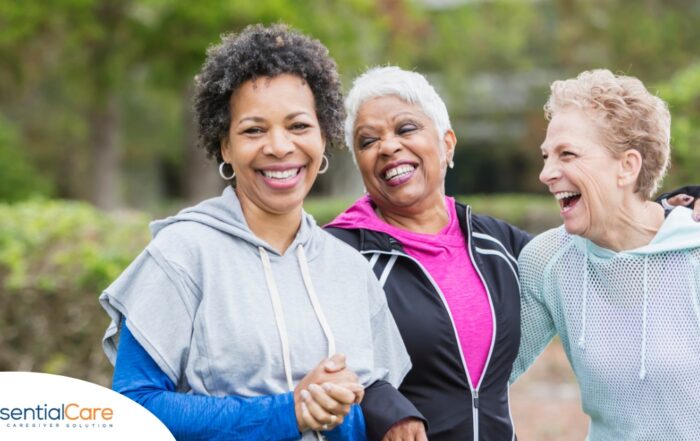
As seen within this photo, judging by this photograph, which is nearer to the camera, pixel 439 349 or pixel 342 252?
pixel 342 252

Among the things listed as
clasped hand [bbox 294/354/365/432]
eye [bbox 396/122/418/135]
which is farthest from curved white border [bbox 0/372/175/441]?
eye [bbox 396/122/418/135]

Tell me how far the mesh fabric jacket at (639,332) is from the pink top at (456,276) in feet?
0.97

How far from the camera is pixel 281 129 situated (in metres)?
2.76

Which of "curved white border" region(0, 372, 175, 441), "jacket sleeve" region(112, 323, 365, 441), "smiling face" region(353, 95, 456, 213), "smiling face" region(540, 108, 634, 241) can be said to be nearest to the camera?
"curved white border" region(0, 372, 175, 441)

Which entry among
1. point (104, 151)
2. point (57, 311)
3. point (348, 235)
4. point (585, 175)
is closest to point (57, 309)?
point (57, 311)

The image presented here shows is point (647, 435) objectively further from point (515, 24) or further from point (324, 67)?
point (515, 24)

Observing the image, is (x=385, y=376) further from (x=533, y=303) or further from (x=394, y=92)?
(x=394, y=92)

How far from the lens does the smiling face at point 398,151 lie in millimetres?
3414

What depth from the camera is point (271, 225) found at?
2836mm

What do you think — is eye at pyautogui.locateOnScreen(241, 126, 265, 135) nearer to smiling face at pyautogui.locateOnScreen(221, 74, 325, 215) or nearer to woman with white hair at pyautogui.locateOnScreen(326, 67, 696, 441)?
smiling face at pyautogui.locateOnScreen(221, 74, 325, 215)

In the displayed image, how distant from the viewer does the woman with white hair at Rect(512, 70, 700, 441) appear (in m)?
3.07

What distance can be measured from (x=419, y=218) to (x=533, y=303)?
0.51 meters

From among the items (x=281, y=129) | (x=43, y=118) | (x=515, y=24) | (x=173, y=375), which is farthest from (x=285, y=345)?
(x=43, y=118)

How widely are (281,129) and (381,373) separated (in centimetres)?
77
